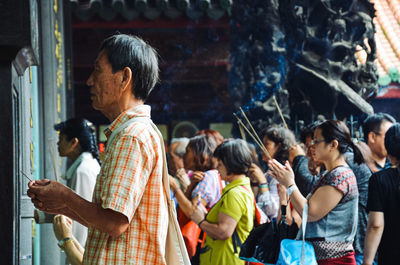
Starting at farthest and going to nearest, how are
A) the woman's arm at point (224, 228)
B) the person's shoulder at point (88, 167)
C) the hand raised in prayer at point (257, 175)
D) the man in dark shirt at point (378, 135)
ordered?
the hand raised in prayer at point (257, 175) < the man in dark shirt at point (378, 135) < the person's shoulder at point (88, 167) < the woman's arm at point (224, 228)

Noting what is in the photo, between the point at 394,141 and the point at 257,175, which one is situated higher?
the point at 394,141

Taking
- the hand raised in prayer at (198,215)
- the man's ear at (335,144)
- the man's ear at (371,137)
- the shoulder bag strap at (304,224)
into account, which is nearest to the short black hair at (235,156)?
the hand raised in prayer at (198,215)

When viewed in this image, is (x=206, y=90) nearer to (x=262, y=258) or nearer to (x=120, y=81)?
(x=262, y=258)

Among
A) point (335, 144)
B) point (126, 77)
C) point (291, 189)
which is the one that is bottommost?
point (291, 189)

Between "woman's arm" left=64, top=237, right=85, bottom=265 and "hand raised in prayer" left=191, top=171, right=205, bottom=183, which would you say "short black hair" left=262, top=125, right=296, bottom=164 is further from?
"woman's arm" left=64, top=237, right=85, bottom=265

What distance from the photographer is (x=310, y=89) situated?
290 inches

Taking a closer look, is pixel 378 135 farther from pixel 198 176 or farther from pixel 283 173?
pixel 283 173

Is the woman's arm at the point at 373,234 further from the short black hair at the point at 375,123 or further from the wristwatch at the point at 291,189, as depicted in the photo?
the short black hair at the point at 375,123

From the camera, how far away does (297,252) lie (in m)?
3.51

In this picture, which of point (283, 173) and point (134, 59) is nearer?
point (134, 59)

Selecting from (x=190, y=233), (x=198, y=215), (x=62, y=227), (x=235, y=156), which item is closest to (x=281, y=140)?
(x=235, y=156)

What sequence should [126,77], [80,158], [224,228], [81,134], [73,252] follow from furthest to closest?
[81,134], [80,158], [224,228], [73,252], [126,77]

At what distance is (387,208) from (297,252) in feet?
2.36

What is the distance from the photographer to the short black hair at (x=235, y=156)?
436 cm
